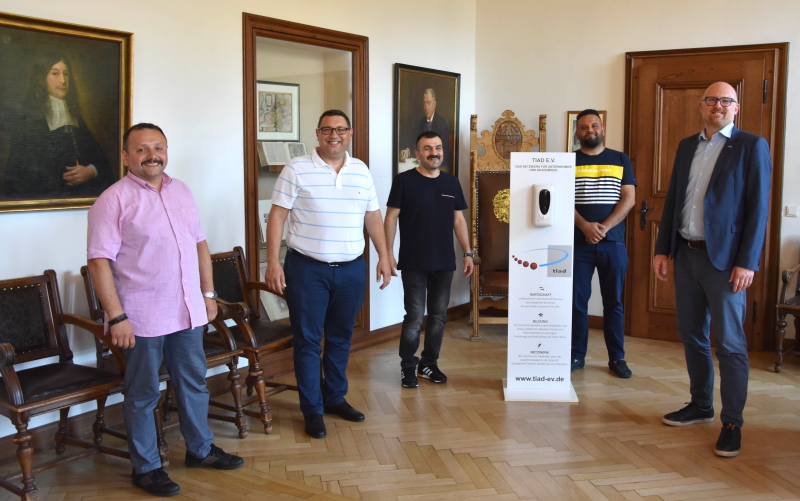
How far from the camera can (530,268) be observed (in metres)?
4.38

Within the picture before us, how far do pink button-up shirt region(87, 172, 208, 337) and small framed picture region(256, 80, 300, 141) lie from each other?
2.02m

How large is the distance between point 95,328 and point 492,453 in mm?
2039

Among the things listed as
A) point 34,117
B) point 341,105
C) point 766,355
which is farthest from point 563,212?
point 34,117

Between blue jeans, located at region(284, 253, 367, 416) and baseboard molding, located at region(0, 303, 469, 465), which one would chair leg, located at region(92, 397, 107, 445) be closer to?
baseboard molding, located at region(0, 303, 469, 465)

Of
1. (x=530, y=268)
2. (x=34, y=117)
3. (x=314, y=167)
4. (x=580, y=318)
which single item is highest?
(x=34, y=117)

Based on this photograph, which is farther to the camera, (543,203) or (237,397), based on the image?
(543,203)

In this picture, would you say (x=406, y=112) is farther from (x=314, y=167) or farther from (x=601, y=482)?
(x=601, y=482)

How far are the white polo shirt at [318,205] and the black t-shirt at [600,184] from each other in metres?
1.77

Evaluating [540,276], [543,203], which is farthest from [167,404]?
[543,203]

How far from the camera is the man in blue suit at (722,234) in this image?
3.46 m

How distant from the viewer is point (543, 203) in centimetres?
427

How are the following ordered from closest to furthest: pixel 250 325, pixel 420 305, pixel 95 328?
pixel 95 328 < pixel 250 325 < pixel 420 305

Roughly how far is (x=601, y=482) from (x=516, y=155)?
1.95 meters

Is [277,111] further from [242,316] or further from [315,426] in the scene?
[315,426]
